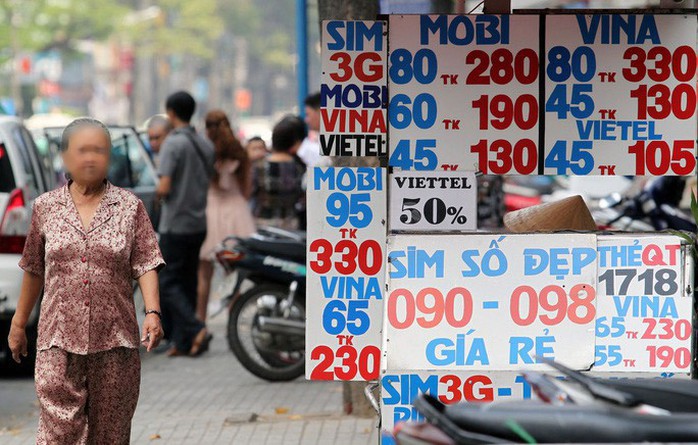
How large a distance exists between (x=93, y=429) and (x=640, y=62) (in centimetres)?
266

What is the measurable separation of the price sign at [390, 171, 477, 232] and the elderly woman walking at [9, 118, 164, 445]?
111 centimetres

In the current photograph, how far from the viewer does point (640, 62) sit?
5688mm

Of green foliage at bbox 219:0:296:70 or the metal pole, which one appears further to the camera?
green foliage at bbox 219:0:296:70

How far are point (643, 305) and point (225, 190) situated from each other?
6.38 metres

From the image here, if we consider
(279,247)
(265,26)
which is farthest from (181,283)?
(265,26)

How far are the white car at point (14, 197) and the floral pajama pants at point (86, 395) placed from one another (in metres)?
4.10

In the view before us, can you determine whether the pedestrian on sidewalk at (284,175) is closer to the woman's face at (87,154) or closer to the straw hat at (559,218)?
the straw hat at (559,218)

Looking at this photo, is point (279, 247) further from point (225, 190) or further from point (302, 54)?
point (302, 54)

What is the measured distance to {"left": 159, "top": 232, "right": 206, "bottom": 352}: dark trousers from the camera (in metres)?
10.6

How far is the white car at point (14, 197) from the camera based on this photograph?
9438 millimetres

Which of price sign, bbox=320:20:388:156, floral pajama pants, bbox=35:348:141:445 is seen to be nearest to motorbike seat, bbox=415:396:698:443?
floral pajama pants, bbox=35:348:141:445

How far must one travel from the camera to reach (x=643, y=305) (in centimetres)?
546

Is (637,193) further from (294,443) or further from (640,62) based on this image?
(640,62)

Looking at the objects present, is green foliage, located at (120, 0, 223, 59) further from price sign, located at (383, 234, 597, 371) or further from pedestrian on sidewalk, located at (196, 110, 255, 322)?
price sign, located at (383, 234, 597, 371)
